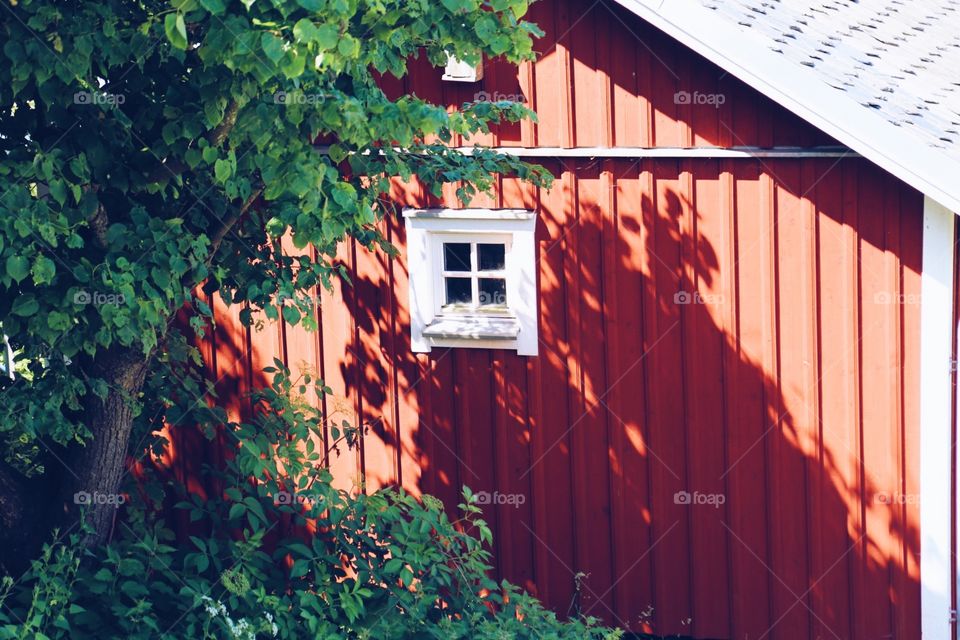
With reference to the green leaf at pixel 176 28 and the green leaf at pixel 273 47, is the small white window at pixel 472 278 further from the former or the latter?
the green leaf at pixel 176 28

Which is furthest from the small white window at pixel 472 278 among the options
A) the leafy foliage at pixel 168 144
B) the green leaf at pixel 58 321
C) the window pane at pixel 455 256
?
the green leaf at pixel 58 321

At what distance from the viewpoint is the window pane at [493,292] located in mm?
8203

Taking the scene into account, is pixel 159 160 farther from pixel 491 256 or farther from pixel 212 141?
pixel 491 256

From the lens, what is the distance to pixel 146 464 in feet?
29.2

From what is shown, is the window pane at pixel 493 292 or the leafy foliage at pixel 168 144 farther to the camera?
the window pane at pixel 493 292

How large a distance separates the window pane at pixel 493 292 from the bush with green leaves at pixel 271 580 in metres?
1.32

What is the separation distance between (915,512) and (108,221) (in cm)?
480

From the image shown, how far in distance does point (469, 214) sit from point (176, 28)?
3327mm

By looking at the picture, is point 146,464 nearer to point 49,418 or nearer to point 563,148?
point 49,418

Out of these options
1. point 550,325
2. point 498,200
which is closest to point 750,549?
point 550,325

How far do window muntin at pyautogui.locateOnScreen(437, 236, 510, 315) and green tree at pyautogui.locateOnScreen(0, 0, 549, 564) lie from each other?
4.22ft

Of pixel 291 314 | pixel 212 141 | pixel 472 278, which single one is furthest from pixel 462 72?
pixel 291 314

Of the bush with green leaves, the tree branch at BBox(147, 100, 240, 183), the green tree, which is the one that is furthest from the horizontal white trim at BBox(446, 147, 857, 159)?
the bush with green leaves

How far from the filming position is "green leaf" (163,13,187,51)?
15.6ft
